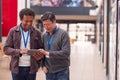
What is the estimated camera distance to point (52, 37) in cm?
450

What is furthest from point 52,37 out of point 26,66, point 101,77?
point 101,77

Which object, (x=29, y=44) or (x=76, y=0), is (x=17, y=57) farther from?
(x=76, y=0)

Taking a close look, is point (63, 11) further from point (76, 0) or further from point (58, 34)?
point (58, 34)

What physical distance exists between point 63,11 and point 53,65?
28.8m

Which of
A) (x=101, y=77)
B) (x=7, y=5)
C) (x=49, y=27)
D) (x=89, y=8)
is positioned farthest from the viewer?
(x=89, y=8)

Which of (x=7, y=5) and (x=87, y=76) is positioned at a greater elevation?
(x=7, y=5)

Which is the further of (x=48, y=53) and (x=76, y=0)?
(x=76, y=0)

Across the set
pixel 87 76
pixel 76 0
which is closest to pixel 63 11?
pixel 76 0

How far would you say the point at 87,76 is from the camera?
10531mm

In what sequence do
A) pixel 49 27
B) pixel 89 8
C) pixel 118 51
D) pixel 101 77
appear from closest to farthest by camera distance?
pixel 49 27 → pixel 118 51 → pixel 101 77 → pixel 89 8

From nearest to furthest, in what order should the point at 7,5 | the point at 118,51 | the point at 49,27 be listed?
the point at 49,27 < the point at 118,51 < the point at 7,5

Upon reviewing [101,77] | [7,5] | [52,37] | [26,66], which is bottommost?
[101,77]

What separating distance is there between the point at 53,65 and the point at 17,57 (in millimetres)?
454

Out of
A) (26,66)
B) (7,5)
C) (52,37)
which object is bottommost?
(26,66)
